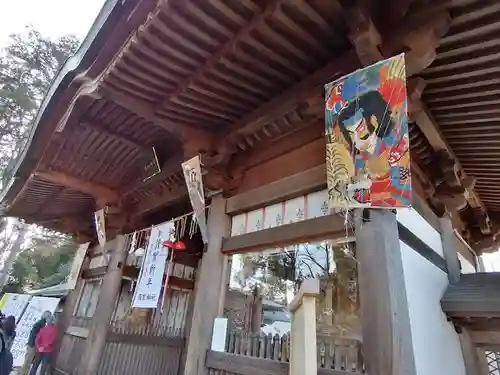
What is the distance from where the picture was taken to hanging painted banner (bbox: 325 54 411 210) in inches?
91.7

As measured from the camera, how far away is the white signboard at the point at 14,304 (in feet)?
31.6

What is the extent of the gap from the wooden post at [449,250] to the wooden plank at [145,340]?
15.9ft

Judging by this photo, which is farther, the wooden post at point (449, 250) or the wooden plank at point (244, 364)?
the wooden post at point (449, 250)

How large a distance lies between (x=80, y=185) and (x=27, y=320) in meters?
5.88

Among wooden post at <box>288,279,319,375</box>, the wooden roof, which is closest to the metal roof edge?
the wooden roof

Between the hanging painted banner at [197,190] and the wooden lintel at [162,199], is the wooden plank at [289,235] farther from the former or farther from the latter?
the wooden lintel at [162,199]

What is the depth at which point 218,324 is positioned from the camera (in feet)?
11.5

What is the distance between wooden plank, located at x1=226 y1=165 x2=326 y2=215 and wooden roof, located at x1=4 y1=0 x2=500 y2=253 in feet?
0.50

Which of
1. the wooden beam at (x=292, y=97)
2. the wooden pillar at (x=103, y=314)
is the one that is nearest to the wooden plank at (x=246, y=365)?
the wooden beam at (x=292, y=97)

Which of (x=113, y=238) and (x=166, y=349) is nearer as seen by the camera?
(x=166, y=349)

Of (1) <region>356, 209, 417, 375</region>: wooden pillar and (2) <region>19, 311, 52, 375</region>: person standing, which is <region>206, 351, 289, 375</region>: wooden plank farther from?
(2) <region>19, 311, 52, 375</region>: person standing

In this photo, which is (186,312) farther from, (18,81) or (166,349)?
(18,81)

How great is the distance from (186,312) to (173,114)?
4.83 m

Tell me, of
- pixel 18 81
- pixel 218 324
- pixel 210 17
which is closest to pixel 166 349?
pixel 218 324
